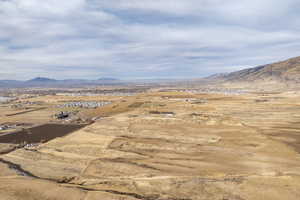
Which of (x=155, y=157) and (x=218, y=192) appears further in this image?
(x=155, y=157)

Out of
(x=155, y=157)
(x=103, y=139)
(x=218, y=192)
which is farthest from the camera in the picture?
(x=103, y=139)

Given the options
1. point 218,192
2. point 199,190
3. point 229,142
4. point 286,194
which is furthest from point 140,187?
point 229,142

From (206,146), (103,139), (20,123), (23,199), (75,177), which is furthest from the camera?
(20,123)

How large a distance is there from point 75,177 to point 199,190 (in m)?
7.87

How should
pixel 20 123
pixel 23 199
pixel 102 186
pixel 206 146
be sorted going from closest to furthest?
pixel 23 199 < pixel 102 186 < pixel 206 146 < pixel 20 123

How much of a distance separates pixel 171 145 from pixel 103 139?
770 centimetres

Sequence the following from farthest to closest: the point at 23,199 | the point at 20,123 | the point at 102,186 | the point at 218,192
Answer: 1. the point at 20,123
2. the point at 102,186
3. the point at 218,192
4. the point at 23,199

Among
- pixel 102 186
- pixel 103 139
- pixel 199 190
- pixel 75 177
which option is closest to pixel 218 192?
pixel 199 190

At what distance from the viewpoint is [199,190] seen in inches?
507

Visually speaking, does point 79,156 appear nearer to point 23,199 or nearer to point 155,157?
point 155,157

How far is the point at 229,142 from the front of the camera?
75.5ft

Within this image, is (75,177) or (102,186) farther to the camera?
(75,177)

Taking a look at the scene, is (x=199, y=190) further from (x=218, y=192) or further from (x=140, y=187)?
(x=140, y=187)

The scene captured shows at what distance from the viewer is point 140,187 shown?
1337cm
